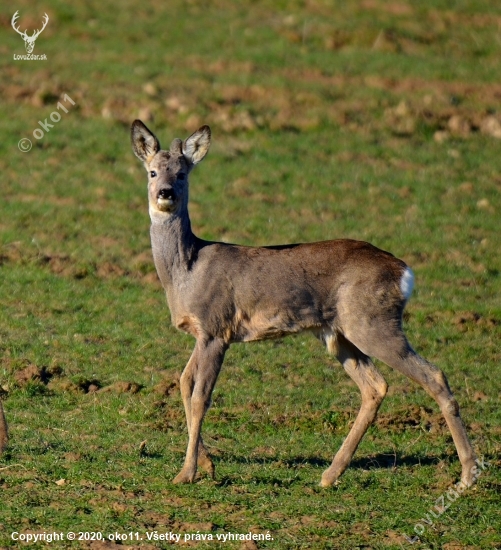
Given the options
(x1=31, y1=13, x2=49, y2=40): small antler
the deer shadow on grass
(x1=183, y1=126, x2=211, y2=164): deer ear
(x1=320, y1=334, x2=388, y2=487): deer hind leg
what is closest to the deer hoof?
the deer shadow on grass

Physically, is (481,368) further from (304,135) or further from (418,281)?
(304,135)

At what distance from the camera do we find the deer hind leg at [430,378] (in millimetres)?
8664

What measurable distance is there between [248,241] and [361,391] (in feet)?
19.9

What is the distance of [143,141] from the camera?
379 inches

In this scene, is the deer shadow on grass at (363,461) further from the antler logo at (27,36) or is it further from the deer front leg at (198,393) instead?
the antler logo at (27,36)

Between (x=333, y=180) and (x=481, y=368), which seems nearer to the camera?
(x=481, y=368)

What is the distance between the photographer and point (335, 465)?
8.73 m

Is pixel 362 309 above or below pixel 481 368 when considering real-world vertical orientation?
above

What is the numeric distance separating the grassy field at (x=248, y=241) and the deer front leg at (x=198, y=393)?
0.19m

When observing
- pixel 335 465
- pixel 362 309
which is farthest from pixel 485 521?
pixel 362 309

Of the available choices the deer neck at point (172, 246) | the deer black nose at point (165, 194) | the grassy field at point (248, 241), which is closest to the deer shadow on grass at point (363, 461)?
the grassy field at point (248, 241)

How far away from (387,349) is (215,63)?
44.3ft

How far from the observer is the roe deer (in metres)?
8.73

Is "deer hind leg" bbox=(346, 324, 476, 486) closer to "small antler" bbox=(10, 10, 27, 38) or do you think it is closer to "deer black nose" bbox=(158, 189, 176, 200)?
"deer black nose" bbox=(158, 189, 176, 200)
